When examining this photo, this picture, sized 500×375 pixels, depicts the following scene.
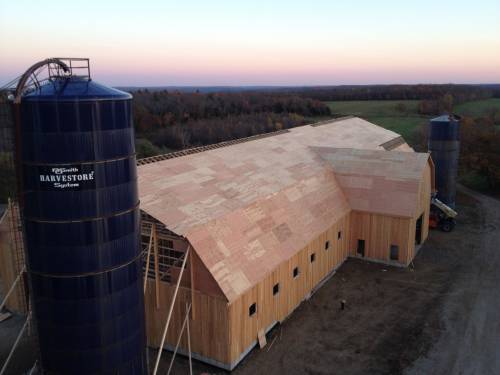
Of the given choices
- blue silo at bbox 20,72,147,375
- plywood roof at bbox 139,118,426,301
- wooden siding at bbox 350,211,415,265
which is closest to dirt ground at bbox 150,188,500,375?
wooden siding at bbox 350,211,415,265

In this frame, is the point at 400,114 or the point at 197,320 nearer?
the point at 197,320

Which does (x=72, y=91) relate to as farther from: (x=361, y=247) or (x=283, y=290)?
(x=361, y=247)

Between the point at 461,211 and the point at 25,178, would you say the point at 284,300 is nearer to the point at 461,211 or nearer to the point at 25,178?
the point at 25,178

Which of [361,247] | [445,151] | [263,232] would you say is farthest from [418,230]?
[263,232]

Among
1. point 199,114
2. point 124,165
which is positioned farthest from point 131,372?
point 199,114

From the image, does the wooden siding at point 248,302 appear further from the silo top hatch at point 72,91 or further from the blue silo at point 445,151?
the blue silo at point 445,151

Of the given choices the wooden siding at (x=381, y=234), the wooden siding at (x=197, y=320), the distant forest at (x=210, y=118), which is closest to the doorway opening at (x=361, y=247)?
the wooden siding at (x=381, y=234)

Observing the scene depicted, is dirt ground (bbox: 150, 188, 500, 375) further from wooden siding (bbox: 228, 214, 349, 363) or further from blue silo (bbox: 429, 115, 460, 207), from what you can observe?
blue silo (bbox: 429, 115, 460, 207)
